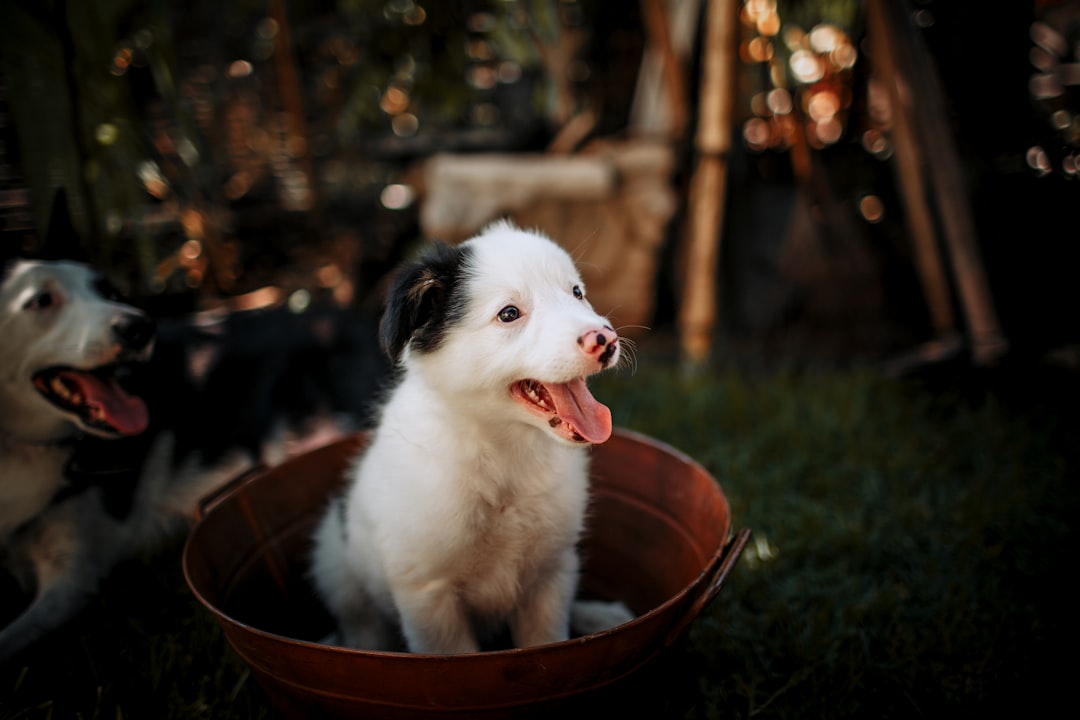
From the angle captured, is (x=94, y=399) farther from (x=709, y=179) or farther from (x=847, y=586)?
(x=709, y=179)

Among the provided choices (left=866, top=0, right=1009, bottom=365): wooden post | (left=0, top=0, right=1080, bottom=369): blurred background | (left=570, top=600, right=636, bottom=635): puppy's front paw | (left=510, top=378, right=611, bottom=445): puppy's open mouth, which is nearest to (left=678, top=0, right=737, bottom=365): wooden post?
(left=0, top=0, right=1080, bottom=369): blurred background

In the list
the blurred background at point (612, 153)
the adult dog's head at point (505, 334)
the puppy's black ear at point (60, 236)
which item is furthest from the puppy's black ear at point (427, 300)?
the blurred background at point (612, 153)

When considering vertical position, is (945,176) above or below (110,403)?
above

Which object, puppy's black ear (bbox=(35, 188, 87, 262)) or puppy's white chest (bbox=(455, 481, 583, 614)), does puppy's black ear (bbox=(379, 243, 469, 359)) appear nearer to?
puppy's white chest (bbox=(455, 481, 583, 614))

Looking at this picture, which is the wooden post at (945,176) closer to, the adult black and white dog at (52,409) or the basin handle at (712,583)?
the basin handle at (712,583)

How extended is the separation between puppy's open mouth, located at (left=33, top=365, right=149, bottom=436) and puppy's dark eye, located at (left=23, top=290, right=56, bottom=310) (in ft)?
0.62

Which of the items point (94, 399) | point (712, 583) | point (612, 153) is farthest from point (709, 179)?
point (94, 399)

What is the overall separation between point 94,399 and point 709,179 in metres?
2.87

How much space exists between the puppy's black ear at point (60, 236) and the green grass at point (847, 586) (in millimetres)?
1050

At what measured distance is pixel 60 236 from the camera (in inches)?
90.1

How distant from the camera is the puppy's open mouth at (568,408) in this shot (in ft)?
4.79

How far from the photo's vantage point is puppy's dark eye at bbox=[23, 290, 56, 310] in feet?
6.81

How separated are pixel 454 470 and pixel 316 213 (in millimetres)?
3533

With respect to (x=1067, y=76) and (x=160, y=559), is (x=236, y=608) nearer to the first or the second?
(x=160, y=559)
